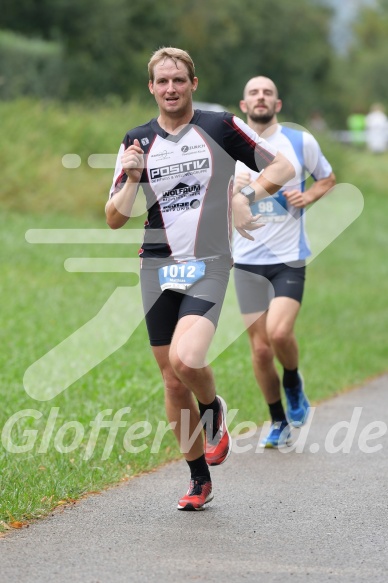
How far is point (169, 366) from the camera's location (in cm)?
669

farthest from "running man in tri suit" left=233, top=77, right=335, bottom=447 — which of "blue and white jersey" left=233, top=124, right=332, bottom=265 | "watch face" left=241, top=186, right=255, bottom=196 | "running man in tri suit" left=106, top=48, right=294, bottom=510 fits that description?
"running man in tri suit" left=106, top=48, right=294, bottom=510

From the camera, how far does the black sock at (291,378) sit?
356 inches

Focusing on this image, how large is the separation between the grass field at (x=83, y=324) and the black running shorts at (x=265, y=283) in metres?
1.16

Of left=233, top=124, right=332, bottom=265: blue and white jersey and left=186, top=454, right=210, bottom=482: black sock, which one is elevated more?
left=233, top=124, right=332, bottom=265: blue and white jersey

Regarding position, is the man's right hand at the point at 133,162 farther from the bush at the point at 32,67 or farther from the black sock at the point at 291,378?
the bush at the point at 32,67

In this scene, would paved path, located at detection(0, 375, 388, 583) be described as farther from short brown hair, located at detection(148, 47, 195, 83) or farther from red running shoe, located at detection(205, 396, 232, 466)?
short brown hair, located at detection(148, 47, 195, 83)

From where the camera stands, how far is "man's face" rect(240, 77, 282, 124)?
8820 mm

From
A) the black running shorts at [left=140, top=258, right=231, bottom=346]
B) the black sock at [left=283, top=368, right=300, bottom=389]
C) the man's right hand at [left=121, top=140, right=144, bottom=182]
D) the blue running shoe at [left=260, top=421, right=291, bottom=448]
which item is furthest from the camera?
the black sock at [left=283, top=368, right=300, bottom=389]

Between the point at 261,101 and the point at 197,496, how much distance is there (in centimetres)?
329

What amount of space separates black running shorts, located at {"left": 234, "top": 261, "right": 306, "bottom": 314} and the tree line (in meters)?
25.2

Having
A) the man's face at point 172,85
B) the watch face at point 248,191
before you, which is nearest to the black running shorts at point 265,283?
the watch face at point 248,191

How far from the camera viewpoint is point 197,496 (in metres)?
6.73

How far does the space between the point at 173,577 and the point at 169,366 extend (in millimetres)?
1670

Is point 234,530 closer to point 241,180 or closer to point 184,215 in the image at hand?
point 184,215
